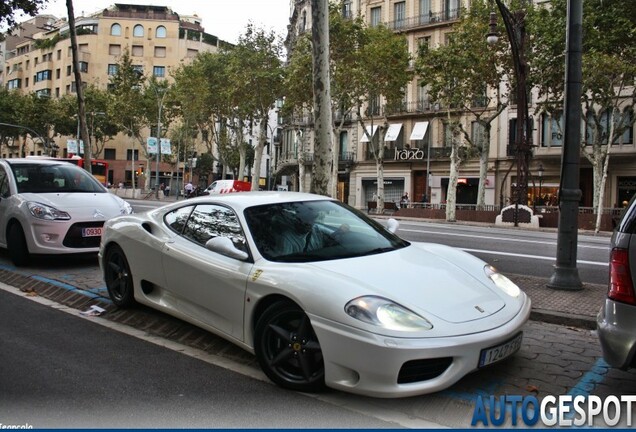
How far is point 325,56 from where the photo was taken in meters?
8.09

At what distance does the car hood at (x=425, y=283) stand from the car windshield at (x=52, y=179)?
20.1ft

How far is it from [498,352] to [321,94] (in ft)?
18.1

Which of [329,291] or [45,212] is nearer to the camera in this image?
[329,291]

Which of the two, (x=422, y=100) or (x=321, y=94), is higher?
(x=422, y=100)

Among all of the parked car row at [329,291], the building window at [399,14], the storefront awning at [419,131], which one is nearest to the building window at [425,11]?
the building window at [399,14]

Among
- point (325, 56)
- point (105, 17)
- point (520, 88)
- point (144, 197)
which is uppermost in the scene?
point (105, 17)

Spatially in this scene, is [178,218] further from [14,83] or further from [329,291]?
[14,83]

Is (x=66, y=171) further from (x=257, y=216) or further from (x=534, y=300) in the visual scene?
(x=534, y=300)

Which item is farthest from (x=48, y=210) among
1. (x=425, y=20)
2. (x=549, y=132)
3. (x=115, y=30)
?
(x=115, y=30)

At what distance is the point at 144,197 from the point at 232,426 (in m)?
49.2

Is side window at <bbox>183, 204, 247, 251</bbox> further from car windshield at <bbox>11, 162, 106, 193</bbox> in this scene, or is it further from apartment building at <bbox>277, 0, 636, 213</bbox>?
apartment building at <bbox>277, 0, 636, 213</bbox>

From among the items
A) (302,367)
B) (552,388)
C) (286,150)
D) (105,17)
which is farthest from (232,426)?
(105,17)

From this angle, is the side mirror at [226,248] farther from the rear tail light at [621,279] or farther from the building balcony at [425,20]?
the building balcony at [425,20]

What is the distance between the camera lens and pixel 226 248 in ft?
13.2
